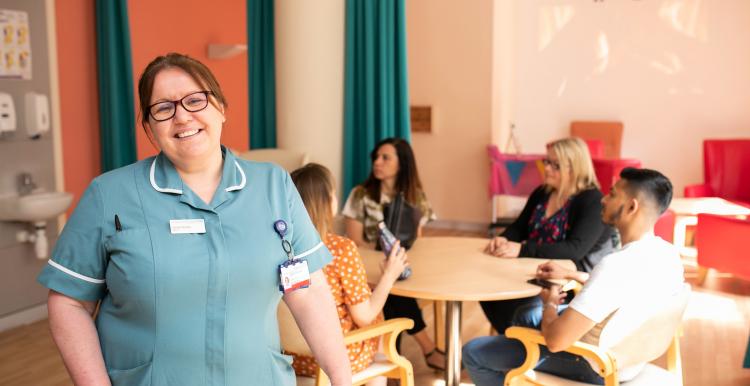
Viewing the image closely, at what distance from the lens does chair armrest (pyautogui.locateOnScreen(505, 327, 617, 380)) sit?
232cm

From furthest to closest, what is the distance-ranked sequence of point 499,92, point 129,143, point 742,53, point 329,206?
1. point 499,92
2. point 742,53
3. point 129,143
4. point 329,206

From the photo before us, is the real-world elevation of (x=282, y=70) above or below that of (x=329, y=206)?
above

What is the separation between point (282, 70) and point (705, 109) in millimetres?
4759

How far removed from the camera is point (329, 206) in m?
2.54

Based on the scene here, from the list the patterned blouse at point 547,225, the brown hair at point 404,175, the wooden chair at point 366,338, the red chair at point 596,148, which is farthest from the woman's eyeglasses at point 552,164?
the red chair at point 596,148

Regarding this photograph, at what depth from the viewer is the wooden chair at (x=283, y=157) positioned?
15.4ft

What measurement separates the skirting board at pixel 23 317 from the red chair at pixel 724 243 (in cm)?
442

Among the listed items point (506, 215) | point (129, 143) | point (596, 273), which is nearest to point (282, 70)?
point (129, 143)

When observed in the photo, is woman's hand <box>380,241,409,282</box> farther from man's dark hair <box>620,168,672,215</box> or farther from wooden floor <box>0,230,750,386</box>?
A: wooden floor <box>0,230,750,386</box>

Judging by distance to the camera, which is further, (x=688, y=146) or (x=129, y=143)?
(x=688, y=146)

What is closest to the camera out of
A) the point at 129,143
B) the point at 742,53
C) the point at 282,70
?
the point at 282,70

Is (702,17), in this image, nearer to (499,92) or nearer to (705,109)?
(705,109)

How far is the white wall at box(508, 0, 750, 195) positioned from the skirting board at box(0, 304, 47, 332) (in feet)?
16.0

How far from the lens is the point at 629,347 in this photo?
7.72 feet
